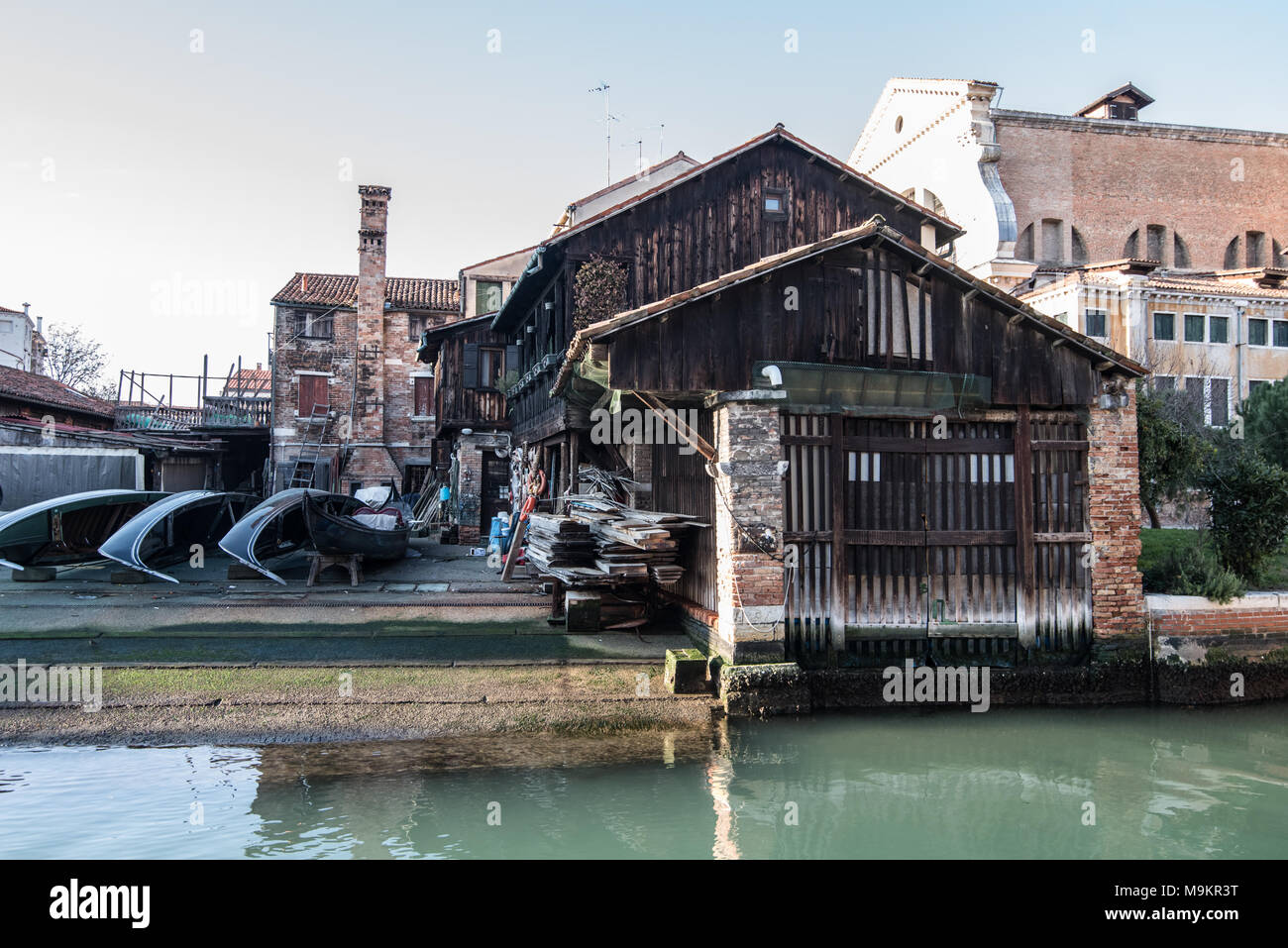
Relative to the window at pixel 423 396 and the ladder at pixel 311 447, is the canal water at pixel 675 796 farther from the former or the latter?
the window at pixel 423 396

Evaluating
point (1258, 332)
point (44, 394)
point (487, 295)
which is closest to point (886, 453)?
point (487, 295)

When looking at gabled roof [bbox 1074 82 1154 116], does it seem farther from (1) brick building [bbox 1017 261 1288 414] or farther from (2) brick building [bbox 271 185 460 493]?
(2) brick building [bbox 271 185 460 493]

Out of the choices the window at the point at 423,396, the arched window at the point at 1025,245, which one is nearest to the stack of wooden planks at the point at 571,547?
the window at the point at 423,396

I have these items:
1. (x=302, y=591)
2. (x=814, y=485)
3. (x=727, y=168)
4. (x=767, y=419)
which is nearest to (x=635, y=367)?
(x=767, y=419)

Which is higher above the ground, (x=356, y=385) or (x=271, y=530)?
(x=356, y=385)

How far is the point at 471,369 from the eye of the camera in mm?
22734

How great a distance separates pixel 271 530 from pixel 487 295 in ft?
47.0

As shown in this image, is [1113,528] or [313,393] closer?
[1113,528]

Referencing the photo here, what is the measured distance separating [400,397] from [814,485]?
2524 cm

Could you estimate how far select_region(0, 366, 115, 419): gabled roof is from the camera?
24.9 m

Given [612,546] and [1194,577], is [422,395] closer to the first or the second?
[612,546]

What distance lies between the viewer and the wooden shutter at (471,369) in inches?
893

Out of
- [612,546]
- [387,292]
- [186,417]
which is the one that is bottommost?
[612,546]

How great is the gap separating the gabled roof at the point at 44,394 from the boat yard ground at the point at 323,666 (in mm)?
16414
